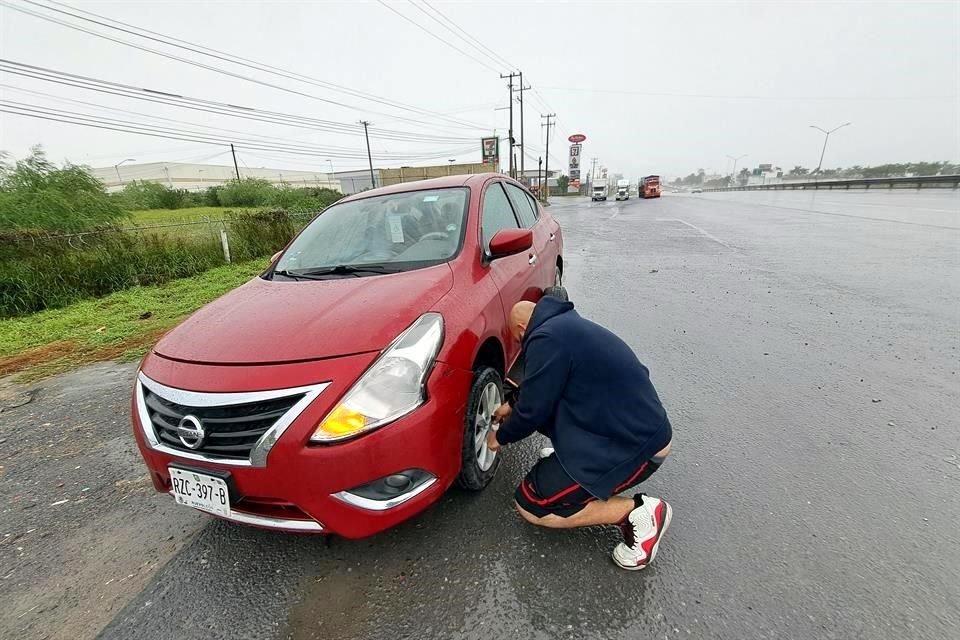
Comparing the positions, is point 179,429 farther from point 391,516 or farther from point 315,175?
point 315,175

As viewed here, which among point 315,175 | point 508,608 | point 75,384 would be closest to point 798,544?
point 508,608

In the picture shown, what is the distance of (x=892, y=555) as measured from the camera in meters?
1.76

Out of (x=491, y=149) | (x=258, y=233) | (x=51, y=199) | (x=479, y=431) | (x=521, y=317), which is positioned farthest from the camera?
(x=491, y=149)

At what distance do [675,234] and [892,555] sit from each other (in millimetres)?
11698

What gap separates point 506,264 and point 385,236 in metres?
0.82

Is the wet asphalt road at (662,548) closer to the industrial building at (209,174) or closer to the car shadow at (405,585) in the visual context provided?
the car shadow at (405,585)

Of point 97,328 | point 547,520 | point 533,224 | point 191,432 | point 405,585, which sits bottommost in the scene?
point 97,328

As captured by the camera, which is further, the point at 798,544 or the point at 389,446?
the point at 798,544

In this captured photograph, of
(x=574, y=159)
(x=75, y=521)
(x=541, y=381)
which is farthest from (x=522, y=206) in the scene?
(x=574, y=159)

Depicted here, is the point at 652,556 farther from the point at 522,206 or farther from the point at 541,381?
the point at 522,206

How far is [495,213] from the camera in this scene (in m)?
3.19

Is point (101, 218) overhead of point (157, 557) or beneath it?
overhead

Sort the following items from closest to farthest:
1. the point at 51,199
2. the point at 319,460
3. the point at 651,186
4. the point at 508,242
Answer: the point at 319,460 → the point at 508,242 → the point at 51,199 → the point at 651,186

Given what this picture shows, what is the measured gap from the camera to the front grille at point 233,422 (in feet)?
5.07
